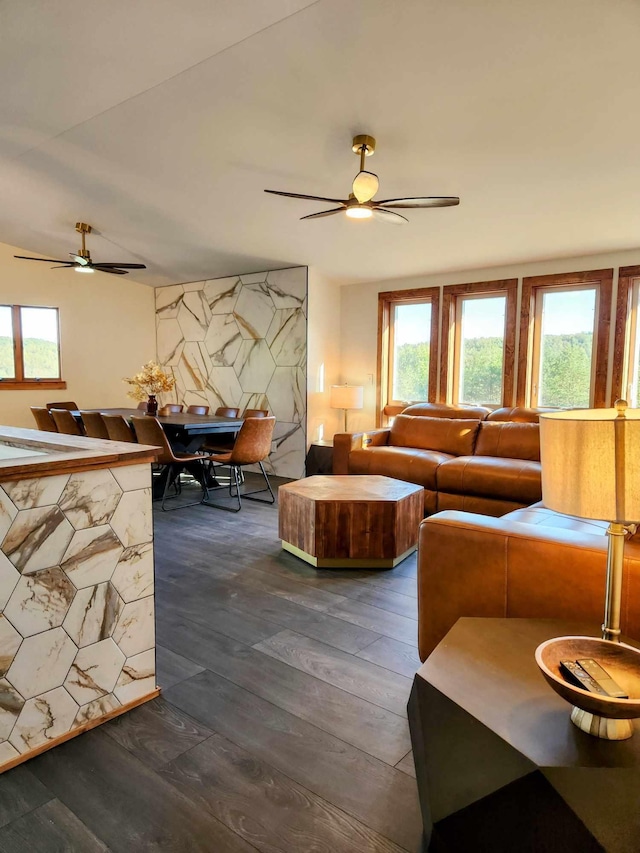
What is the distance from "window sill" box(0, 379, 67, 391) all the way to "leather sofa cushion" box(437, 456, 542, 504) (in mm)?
5327

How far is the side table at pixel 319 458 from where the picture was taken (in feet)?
19.0

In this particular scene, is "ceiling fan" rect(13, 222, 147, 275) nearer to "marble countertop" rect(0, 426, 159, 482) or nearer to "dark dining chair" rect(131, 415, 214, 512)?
"dark dining chair" rect(131, 415, 214, 512)

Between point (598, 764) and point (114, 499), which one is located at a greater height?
point (114, 499)

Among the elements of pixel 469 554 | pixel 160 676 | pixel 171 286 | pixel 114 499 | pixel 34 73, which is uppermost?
pixel 34 73

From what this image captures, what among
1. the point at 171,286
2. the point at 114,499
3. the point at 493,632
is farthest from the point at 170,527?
the point at 171,286

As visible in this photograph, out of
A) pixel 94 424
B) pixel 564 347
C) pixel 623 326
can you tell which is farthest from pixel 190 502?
pixel 623 326

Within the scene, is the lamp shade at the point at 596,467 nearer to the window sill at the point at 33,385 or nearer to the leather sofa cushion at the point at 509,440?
the leather sofa cushion at the point at 509,440

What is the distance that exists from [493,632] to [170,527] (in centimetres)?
315

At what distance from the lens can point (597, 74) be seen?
99.7 inches

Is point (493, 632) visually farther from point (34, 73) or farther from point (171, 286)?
point (171, 286)

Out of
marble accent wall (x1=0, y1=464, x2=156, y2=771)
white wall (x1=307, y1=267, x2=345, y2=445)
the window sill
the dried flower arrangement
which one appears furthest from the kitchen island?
the window sill

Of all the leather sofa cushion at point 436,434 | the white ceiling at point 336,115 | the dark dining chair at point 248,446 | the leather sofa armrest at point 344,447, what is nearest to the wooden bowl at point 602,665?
the white ceiling at point 336,115

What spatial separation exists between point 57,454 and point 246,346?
496 centimetres

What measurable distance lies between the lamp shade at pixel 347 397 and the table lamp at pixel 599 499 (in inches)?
186
